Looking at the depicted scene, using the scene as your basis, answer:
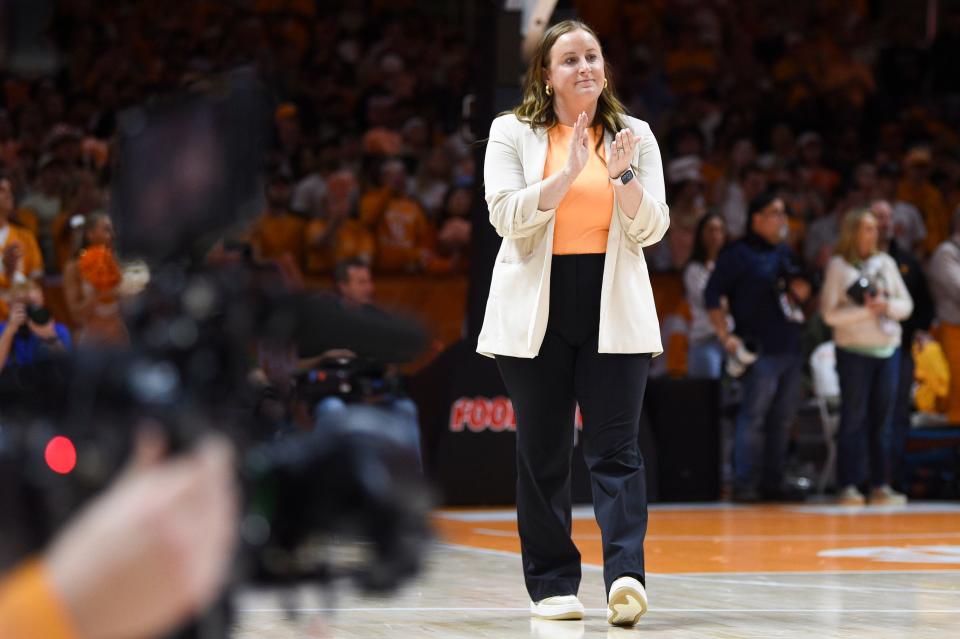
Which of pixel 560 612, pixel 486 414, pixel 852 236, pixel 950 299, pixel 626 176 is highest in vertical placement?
pixel 626 176

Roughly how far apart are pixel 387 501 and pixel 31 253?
9105 millimetres

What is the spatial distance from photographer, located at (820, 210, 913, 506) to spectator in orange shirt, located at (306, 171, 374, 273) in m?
3.64

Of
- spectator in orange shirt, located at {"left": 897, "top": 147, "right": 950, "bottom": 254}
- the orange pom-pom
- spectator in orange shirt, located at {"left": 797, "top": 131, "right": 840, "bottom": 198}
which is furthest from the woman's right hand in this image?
spectator in orange shirt, located at {"left": 797, "top": 131, "right": 840, "bottom": 198}

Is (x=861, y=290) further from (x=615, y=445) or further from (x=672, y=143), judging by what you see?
(x=615, y=445)

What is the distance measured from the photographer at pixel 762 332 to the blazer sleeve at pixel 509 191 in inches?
238

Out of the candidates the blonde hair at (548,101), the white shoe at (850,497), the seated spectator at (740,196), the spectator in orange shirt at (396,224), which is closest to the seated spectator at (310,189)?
the spectator in orange shirt at (396,224)

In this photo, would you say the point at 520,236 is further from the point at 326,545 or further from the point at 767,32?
the point at 767,32

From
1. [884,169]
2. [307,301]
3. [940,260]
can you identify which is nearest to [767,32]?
[884,169]

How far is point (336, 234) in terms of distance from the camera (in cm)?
1225

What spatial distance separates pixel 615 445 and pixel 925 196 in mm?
10558

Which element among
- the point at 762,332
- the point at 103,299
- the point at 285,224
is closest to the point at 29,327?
the point at 285,224

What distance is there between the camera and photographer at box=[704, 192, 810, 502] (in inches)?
431

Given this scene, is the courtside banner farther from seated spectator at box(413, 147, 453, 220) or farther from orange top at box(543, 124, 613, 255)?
orange top at box(543, 124, 613, 255)

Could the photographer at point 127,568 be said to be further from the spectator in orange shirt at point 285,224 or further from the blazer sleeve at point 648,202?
the spectator in orange shirt at point 285,224
